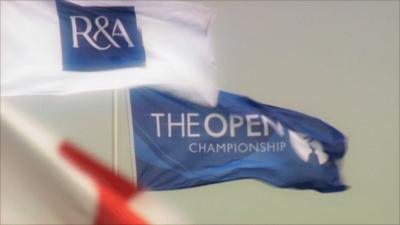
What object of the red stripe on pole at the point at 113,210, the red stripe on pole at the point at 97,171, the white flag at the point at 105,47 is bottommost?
the red stripe on pole at the point at 113,210

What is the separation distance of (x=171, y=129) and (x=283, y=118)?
49 cm

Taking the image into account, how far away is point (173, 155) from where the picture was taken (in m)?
2.57

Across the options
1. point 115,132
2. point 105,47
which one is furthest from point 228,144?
point 105,47

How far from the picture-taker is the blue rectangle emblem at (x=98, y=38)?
2414 mm

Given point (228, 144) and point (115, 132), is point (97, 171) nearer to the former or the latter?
point (115, 132)

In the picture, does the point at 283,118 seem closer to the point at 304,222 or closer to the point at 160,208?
the point at 304,222

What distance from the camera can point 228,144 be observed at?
2611 mm

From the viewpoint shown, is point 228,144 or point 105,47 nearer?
point 105,47

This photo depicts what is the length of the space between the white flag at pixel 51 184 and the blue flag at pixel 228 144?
6.4 inches

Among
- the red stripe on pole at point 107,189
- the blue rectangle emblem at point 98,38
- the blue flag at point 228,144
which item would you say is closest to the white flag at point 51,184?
the red stripe on pole at point 107,189

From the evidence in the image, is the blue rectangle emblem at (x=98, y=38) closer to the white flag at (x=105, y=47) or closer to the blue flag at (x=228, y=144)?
the white flag at (x=105, y=47)

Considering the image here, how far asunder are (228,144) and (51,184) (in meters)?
0.75

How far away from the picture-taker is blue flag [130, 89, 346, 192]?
2.55m

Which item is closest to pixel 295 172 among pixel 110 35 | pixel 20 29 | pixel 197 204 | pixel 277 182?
pixel 277 182
